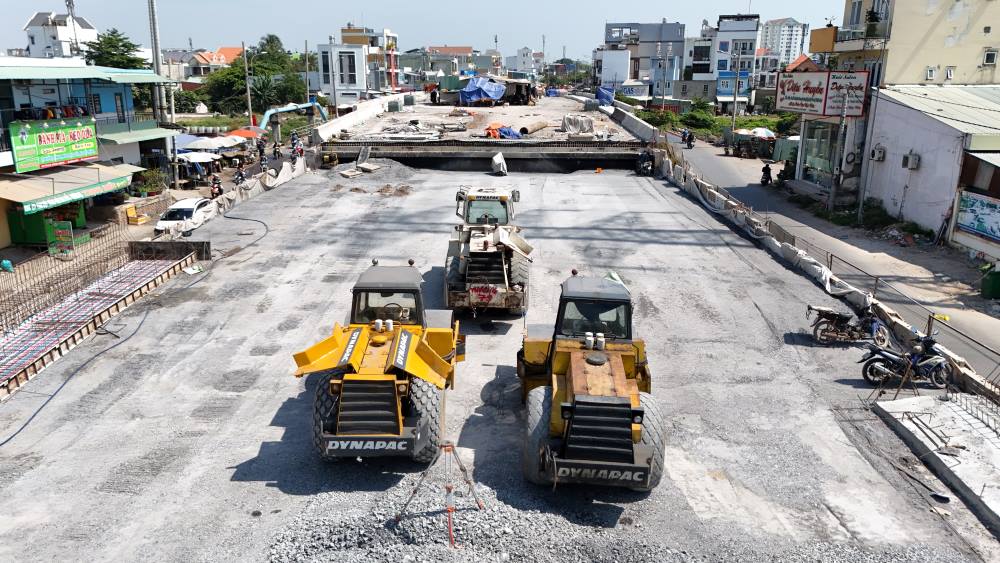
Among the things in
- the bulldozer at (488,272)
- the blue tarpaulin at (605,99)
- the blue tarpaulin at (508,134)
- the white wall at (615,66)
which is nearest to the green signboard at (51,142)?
the bulldozer at (488,272)

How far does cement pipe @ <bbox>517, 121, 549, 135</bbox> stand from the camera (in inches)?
1704

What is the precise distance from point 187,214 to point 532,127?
22.8 metres

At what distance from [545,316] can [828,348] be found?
20.1ft

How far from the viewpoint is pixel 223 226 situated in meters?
25.0

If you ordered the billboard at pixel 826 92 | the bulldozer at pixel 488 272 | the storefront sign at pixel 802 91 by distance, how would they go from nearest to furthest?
1. the bulldozer at pixel 488 272
2. the billboard at pixel 826 92
3. the storefront sign at pixel 802 91

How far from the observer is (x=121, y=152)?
31.6 meters

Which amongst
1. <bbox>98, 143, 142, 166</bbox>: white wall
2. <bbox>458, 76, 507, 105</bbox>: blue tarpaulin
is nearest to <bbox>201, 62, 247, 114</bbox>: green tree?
<bbox>458, 76, 507, 105</bbox>: blue tarpaulin

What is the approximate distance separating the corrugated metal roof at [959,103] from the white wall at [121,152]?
1280 inches

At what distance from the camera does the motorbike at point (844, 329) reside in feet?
50.2

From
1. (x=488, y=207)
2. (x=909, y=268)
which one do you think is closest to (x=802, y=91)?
(x=909, y=268)

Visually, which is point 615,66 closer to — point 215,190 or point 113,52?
point 113,52

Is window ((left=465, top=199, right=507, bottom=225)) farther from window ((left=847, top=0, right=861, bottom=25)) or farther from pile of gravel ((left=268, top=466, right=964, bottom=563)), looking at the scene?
window ((left=847, top=0, right=861, bottom=25))

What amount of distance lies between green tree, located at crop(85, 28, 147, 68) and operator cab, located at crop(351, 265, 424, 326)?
201 feet

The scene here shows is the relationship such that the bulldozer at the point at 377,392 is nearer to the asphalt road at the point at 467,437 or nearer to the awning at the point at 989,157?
the asphalt road at the point at 467,437
